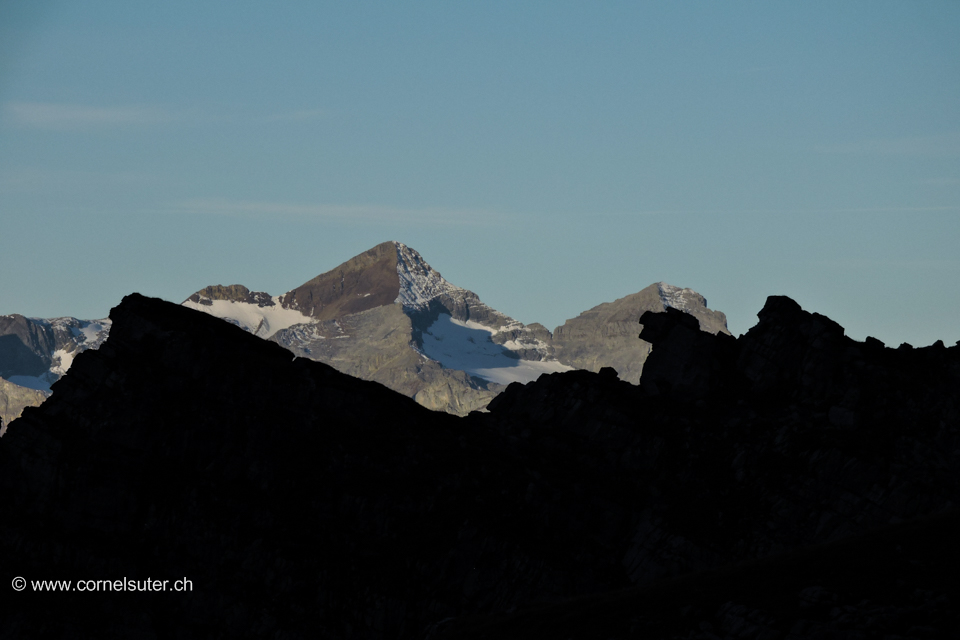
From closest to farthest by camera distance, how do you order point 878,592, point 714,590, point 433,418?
point 878,592 → point 714,590 → point 433,418

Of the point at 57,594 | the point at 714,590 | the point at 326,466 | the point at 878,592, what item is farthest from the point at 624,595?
the point at 57,594

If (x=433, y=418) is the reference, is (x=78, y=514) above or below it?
below

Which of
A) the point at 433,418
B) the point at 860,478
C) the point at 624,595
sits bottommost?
the point at 624,595

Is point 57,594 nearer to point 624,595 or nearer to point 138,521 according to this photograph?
point 138,521

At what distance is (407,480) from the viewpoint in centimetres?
11031

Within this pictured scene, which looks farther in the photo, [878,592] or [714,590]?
[714,590]

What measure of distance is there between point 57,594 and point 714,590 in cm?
5579

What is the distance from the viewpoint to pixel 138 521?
106 metres

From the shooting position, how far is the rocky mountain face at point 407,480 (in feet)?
333

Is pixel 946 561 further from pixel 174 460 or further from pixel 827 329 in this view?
pixel 174 460

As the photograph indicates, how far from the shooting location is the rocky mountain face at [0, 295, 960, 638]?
102m

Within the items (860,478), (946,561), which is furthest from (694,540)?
(946,561)

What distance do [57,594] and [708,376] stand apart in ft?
195

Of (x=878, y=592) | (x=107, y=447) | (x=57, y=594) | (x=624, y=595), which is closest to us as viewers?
(x=878, y=592)
